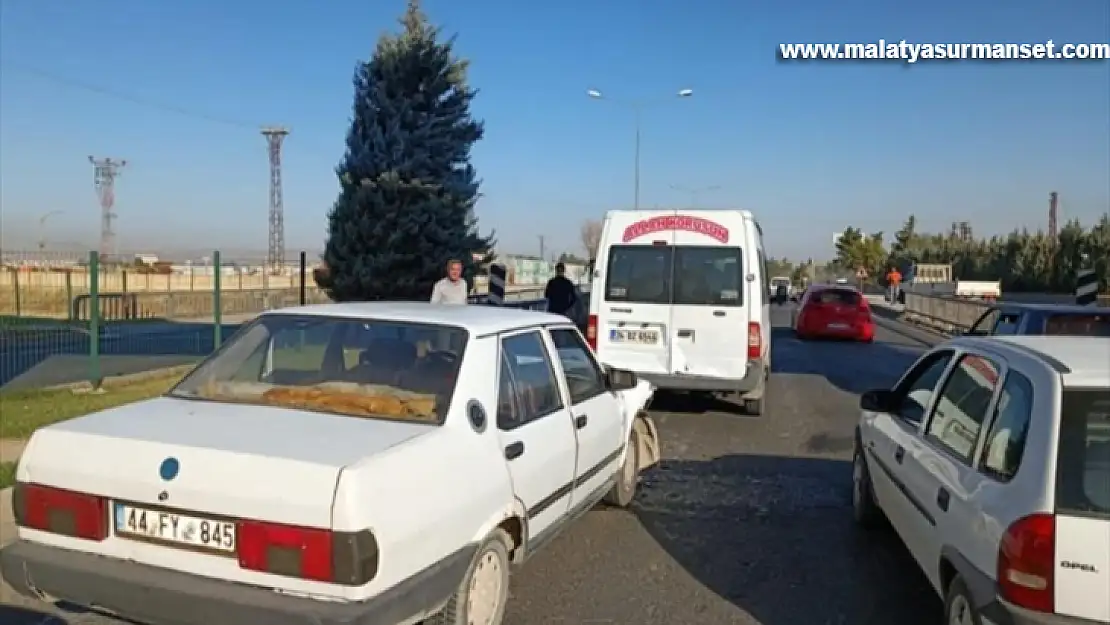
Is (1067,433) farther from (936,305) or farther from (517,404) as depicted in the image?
(936,305)

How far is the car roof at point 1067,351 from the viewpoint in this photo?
10.3ft

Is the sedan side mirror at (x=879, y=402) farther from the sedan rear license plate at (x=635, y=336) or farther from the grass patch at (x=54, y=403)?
the grass patch at (x=54, y=403)

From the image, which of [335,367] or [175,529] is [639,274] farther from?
[175,529]

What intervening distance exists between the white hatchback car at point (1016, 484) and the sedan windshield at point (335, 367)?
87.1 inches

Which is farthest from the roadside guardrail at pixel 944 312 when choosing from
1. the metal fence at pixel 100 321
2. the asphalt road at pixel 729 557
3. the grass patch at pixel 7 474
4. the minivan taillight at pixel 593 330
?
the grass patch at pixel 7 474

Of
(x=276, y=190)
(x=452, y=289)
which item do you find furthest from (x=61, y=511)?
(x=276, y=190)

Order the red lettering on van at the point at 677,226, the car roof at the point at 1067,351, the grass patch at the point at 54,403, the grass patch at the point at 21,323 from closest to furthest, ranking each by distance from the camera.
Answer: the car roof at the point at 1067,351, the grass patch at the point at 54,403, the red lettering on van at the point at 677,226, the grass patch at the point at 21,323

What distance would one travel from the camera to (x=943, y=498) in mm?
3629

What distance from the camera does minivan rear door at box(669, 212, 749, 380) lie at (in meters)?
9.71

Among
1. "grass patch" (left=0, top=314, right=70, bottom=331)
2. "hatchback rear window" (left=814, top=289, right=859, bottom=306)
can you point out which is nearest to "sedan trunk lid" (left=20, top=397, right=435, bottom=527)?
"grass patch" (left=0, top=314, right=70, bottom=331)

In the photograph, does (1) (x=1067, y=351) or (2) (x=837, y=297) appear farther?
(2) (x=837, y=297)

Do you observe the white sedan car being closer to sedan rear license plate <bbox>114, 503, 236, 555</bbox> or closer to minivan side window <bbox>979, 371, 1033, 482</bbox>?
sedan rear license plate <bbox>114, 503, 236, 555</bbox>

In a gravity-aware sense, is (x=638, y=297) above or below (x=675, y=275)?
below

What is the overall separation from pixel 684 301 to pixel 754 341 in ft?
3.13
